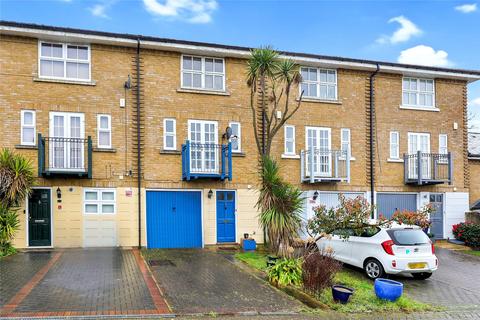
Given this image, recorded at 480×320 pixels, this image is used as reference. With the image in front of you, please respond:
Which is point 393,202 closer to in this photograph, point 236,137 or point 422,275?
point 236,137

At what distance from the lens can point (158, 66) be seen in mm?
16453

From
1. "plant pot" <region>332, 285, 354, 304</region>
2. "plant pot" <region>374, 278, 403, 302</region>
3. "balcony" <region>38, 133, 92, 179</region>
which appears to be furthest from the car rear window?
"balcony" <region>38, 133, 92, 179</region>

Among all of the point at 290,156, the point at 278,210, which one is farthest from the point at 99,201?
the point at 290,156

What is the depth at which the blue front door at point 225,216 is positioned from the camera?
17.0 m

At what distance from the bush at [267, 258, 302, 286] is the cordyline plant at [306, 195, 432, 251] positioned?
2.14ft

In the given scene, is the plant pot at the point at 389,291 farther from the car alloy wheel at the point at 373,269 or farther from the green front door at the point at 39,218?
the green front door at the point at 39,218

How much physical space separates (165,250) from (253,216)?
12.6 feet

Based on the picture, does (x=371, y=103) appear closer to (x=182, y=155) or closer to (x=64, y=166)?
(x=182, y=155)

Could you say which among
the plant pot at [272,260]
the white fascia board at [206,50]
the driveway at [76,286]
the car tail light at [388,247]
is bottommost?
the driveway at [76,286]

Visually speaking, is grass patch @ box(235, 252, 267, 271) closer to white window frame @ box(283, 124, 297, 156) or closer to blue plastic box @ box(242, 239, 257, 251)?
blue plastic box @ box(242, 239, 257, 251)

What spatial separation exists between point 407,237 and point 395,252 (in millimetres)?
569

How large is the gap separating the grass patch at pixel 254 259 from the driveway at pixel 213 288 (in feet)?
1.68

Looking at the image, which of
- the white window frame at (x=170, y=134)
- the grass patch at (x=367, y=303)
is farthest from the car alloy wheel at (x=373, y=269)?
the white window frame at (x=170, y=134)

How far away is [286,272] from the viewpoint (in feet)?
33.2
